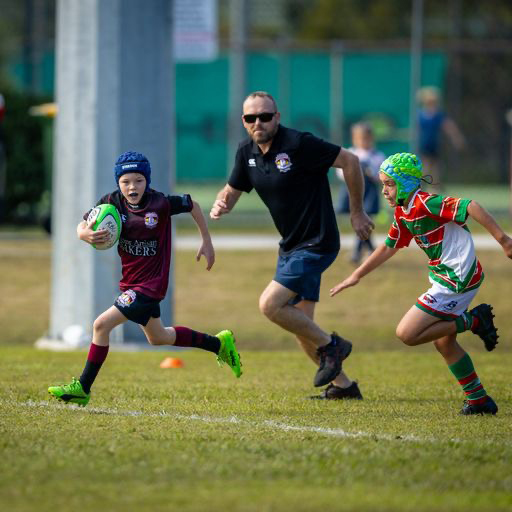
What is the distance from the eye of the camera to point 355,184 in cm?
860

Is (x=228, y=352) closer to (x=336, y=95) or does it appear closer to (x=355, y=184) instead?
(x=355, y=184)

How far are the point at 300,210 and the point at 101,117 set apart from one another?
4131 mm

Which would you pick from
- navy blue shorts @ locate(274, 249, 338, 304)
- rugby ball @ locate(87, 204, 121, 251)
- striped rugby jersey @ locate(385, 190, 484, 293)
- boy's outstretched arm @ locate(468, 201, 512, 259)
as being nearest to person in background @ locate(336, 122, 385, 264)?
navy blue shorts @ locate(274, 249, 338, 304)

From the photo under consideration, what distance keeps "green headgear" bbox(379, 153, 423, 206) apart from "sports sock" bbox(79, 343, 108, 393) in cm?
211

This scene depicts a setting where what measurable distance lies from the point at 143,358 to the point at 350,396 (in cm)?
329

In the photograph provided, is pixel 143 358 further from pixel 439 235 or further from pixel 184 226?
pixel 184 226

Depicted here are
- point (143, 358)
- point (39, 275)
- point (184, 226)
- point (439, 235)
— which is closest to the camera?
point (439, 235)

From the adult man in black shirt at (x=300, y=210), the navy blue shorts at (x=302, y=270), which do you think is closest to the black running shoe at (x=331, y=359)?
the adult man in black shirt at (x=300, y=210)

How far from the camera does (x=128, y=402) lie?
8.19 metres

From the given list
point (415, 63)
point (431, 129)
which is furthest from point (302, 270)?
point (431, 129)

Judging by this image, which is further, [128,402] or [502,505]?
[128,402]

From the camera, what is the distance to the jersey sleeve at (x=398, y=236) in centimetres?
795

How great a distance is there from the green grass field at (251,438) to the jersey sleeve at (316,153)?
1590 millimetres

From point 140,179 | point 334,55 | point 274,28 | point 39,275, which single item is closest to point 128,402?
point 140,179
